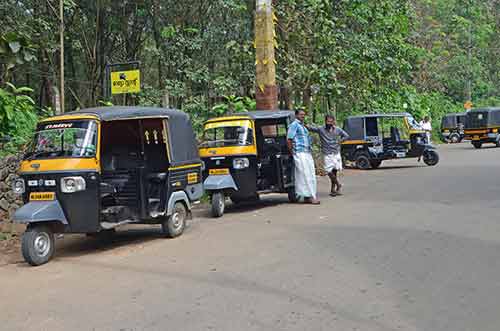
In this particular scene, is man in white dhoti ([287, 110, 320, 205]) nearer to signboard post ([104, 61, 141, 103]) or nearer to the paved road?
the paved road

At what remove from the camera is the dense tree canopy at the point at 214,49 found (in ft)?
62.8

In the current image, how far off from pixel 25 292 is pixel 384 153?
675 inches

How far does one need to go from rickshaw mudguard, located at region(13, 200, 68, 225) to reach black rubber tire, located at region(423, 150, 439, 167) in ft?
54.6

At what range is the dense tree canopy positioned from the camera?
754 inches

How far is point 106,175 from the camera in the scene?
32.3 feet

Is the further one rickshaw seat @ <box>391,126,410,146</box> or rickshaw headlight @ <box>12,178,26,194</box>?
rickshaw seat @ <box>391,126,410,146</box>

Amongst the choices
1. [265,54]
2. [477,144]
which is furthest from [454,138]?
[265,54]

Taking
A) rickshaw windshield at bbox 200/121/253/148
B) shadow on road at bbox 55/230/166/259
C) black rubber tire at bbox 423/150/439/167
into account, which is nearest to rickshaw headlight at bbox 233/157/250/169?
rickshaw windshield at bbox 200/121/253/148

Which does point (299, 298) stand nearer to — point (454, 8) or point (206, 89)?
point (206, 89)

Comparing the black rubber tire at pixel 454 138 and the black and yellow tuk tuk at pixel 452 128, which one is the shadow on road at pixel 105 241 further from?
the black rubber tire at pixel 454 138

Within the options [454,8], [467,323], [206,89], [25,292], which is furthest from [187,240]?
[454,8]

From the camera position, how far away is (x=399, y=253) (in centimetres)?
750

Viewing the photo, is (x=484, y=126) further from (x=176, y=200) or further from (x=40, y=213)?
(x=40, y=213)

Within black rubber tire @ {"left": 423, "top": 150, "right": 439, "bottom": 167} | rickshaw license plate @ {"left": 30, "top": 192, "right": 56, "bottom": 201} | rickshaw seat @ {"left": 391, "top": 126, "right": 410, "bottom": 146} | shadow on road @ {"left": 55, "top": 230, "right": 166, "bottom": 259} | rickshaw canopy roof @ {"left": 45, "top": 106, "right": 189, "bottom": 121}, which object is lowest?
shadow on road @ {"left": 55, "top": 230, "right": 166, "bottom": 259}
